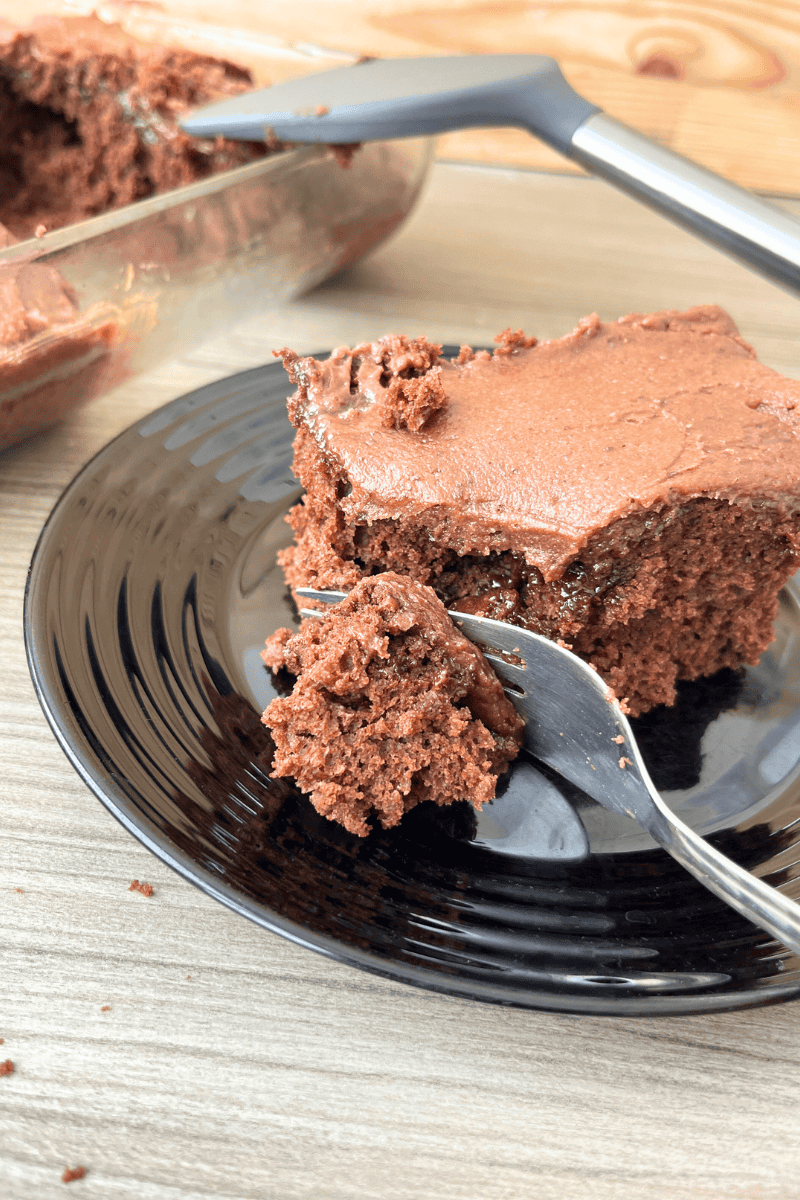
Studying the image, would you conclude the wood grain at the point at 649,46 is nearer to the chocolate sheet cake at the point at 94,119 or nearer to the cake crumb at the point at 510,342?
the chocolate sheet cake at the point at 94,119

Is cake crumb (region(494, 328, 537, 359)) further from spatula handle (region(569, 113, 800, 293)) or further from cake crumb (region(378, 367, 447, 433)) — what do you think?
spatula handle (region(569, 113, 800, 293))

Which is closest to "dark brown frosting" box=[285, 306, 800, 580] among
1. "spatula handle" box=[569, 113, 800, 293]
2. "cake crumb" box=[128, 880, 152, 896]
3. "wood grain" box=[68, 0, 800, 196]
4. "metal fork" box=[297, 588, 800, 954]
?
"metal fork" box=[297, 588, 800, 954]

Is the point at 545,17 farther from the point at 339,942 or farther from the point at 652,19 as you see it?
the point at 339,942

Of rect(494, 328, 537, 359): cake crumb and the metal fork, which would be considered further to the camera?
rect(494, 328, 537, 359): cake crumb

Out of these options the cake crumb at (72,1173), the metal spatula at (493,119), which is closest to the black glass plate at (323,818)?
the cake crumb at (72,1173)

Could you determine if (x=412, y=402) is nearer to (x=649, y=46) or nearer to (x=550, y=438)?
(x=550, y=438)

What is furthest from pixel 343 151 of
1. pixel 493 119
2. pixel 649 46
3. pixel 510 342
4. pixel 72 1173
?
pixel 72 1173

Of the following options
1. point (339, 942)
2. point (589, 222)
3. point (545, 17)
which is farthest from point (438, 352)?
point (545, 17)
